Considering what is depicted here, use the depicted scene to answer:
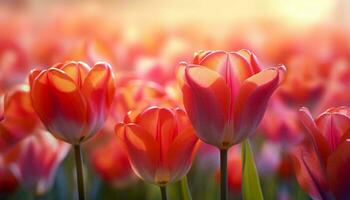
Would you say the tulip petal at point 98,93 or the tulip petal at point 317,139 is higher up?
the tulip petal at point 98,93

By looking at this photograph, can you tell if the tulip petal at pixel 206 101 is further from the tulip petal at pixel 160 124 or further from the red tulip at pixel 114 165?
the red tulip at pixel 114 165

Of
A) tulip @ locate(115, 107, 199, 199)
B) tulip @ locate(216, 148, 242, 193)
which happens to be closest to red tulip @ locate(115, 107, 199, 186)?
tulip @ locate(115, 107, 199, 199)

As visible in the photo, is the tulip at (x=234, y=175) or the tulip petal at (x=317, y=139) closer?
the tulip petal at (x=317, y=139)

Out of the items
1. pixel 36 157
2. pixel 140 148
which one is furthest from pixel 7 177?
pixel 140 148

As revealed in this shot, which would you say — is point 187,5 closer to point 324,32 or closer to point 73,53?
point 324,32

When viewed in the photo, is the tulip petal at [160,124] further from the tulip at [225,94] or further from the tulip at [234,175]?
the tulip at [234,175]

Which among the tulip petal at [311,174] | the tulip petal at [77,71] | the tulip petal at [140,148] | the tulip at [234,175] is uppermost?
the tulip petal at [77,71]

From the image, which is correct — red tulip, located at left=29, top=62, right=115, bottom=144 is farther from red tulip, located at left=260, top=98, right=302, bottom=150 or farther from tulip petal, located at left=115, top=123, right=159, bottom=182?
red tulip, located at left=260, top=98, right=302, bottom=150

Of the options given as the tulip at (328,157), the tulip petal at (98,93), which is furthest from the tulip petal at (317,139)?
the tulip petal at (98,93)
